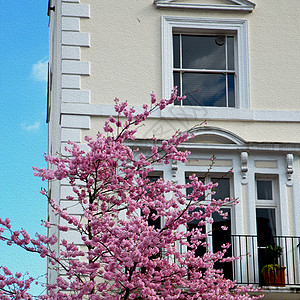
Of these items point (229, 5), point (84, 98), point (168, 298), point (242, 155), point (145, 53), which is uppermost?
point (229, 5)

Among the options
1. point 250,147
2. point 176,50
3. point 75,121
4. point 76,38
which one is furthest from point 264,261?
point 76,38

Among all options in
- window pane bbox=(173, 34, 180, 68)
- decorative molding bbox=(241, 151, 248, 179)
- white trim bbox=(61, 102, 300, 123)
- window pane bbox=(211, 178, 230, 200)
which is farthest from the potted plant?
window pane bbox=(173, 34, 180, 68)

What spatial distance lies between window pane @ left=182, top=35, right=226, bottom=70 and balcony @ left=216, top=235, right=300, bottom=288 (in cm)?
356

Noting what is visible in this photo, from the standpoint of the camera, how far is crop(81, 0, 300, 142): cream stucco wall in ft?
50.4

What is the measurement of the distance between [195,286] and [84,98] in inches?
185

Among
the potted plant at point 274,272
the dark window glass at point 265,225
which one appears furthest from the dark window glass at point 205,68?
the potted plant at point 274,272

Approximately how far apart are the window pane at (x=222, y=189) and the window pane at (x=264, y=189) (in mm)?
600

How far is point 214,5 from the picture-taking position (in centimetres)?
1595

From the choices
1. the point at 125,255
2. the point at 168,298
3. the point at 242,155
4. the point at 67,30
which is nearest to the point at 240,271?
the point at 242,155

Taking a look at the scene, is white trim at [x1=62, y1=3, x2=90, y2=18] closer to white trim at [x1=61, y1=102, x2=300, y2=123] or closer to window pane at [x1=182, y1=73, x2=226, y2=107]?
white trim at [x1=61, y1=102, x2=300, y2=123]

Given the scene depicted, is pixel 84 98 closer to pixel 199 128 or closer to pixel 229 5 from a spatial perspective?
pixel 199 128

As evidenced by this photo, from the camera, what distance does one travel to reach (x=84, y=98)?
15102 millimetres

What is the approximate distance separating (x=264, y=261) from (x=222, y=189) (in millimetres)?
1601

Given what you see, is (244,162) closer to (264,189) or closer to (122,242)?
(264,189)
